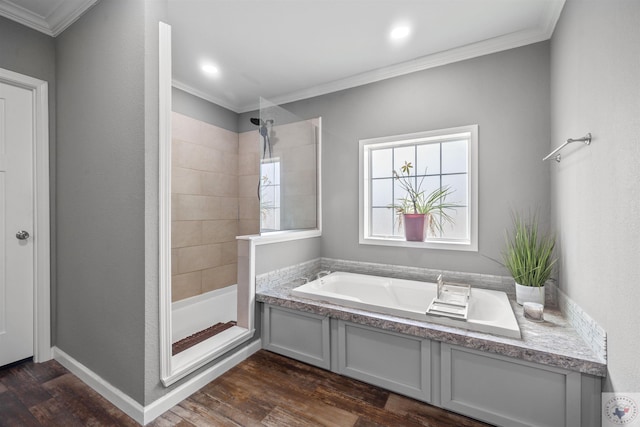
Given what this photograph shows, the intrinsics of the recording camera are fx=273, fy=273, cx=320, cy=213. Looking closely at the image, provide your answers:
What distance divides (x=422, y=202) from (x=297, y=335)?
5.40 feet

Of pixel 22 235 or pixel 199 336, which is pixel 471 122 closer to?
pixel 199 336

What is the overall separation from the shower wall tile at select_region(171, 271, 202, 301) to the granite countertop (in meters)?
1.60

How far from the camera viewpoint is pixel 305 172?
2936 mm

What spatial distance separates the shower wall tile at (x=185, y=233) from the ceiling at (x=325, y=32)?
1556 millimetres

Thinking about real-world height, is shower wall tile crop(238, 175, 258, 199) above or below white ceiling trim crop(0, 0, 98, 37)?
below

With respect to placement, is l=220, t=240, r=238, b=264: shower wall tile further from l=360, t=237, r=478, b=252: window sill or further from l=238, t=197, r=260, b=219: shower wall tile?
l=360, t=237, r=478, b=252: window sill

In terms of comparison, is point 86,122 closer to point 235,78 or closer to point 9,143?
point 9,143

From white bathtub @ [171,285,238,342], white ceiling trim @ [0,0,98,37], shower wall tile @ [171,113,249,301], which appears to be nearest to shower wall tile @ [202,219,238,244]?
shower wall tile @ [171,113,249,301]

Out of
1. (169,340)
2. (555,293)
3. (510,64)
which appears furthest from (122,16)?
(555,293)

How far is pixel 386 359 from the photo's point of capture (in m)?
1.79

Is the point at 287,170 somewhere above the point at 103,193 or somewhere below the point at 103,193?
above

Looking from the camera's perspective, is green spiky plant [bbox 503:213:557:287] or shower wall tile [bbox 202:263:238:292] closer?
green spiky plant [bbox 503:213:557:287]

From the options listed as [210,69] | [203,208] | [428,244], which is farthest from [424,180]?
[203,208]

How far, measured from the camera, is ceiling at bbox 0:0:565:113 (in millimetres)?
1848
